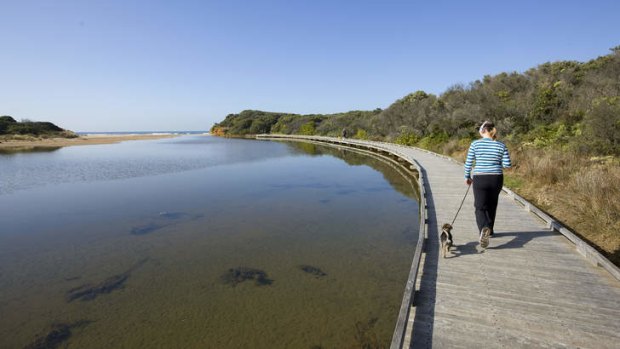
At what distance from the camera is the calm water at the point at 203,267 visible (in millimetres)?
4570

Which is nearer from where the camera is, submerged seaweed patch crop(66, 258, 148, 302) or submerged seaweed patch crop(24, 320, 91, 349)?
Result: submerged seaweed patch crop(24, 320, 91, 349)

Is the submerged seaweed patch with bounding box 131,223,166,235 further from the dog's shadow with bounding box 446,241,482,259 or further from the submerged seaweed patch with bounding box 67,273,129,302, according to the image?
the dog's shadow with bounding box 446,241,482,259

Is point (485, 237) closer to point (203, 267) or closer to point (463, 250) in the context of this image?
point (463, 250)

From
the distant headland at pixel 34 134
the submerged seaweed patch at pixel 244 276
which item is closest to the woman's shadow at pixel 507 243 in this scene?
the submerged seaweed patch at pixel 244 276

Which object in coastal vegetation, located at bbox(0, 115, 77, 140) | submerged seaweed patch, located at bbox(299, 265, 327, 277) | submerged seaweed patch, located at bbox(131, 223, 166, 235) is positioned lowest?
submerged seaweed patch, located at bbox(299, 265, 327, 277)

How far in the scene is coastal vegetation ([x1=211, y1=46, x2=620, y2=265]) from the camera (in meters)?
6.82

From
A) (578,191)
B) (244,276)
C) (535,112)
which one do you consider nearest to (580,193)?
(578,191)

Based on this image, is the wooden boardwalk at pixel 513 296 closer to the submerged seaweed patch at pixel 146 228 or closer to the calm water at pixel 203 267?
the calm water at pixel 203 267

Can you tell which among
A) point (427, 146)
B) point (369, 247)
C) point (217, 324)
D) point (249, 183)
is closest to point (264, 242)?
point (369, 247)

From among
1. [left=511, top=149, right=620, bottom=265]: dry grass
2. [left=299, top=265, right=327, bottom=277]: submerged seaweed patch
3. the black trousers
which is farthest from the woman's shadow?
[left=299, top=265, right=327, bottom=277]: submerged seaweed patch

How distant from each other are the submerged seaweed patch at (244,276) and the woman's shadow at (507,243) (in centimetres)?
325

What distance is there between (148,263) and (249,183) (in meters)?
9.00

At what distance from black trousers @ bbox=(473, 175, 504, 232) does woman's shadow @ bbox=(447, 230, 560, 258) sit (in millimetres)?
469

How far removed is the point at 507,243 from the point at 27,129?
76912mm
